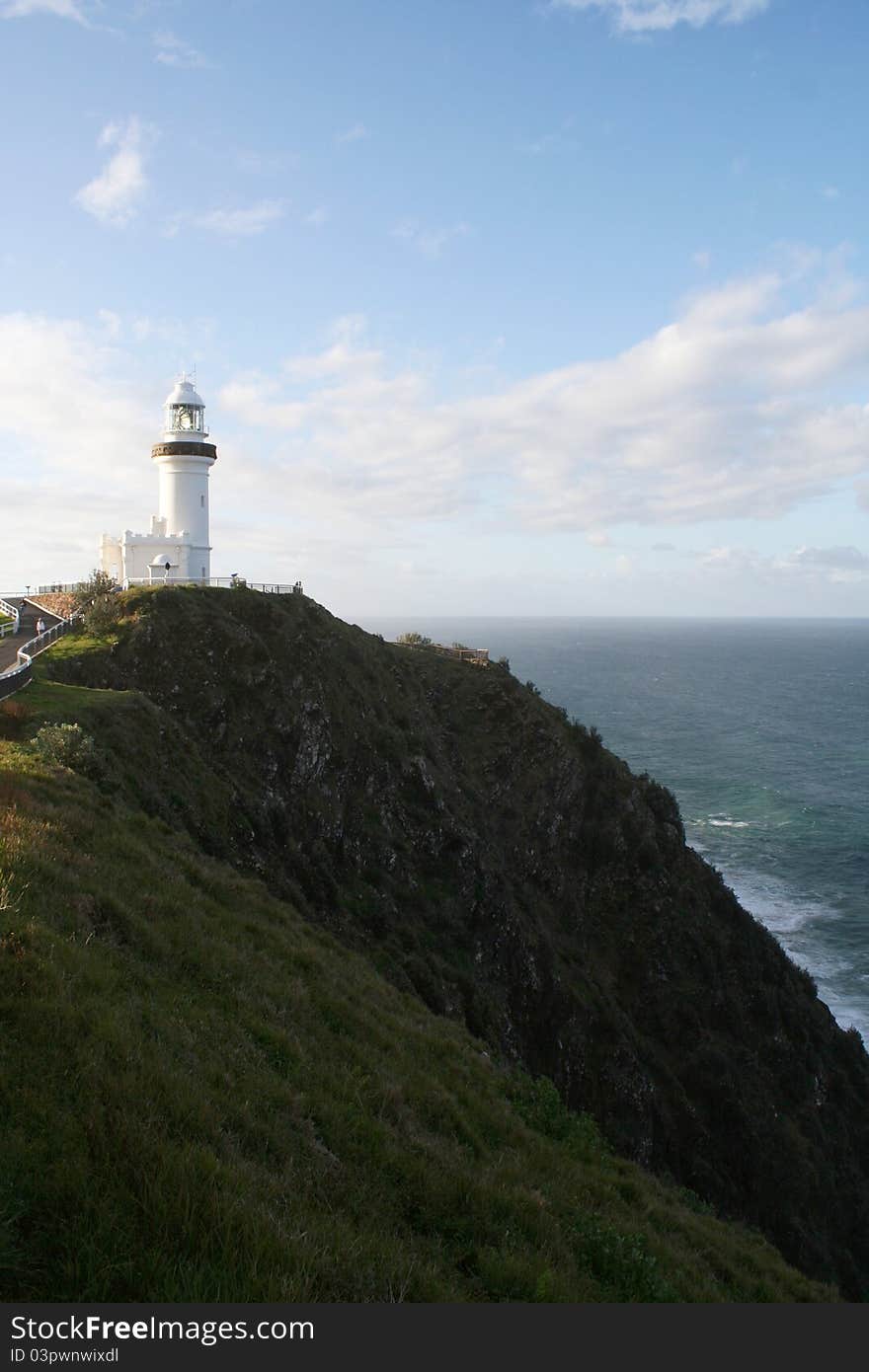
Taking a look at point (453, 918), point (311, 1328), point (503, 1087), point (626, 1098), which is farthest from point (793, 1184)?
point (311, 1328)

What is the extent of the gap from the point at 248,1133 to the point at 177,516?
4587 cm

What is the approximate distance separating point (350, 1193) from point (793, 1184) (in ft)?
113

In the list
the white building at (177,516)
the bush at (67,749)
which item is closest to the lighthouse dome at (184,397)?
the white building at (177,516)

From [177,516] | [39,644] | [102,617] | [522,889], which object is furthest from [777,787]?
[39,644]

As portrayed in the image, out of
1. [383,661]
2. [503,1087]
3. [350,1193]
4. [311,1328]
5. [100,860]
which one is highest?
[383,661]

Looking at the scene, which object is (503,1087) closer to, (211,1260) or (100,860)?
Answer: (100,860)

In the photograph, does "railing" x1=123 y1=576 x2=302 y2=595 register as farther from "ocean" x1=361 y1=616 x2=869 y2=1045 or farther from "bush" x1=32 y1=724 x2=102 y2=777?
"ocean" x1=361 y1=616 x2=869 y2=1045

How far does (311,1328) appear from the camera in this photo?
15.7 feet

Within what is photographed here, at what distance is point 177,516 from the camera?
156 ft

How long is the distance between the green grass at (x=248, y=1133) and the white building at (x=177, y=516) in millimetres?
33853

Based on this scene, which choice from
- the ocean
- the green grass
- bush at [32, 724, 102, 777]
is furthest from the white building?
the ocean

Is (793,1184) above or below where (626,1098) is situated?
below

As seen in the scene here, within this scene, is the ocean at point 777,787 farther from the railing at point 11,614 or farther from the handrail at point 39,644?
the railing at point 11,614

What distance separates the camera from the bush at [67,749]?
1674 cm
